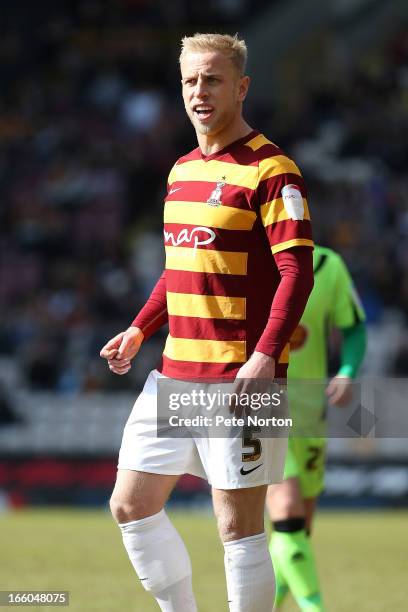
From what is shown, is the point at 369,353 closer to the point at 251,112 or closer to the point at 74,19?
the point at 251,112

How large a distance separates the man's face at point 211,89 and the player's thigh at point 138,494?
4.21 ft

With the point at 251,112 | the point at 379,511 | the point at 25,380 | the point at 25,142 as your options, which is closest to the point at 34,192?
the point at 25,142

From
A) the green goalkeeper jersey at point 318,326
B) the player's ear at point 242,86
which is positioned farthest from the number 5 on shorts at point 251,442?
the green goalkeeper jersey at point 318,326

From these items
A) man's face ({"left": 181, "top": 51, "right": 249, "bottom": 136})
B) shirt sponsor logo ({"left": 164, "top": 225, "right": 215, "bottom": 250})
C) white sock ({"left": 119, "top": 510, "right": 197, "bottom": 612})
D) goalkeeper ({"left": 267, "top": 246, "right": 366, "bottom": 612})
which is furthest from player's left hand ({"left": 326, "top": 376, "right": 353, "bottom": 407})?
man's face ({"left": 181, "top": 51, "right": 249, "bottom": 136})

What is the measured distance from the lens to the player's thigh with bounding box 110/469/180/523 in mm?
4996

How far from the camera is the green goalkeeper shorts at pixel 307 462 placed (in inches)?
269

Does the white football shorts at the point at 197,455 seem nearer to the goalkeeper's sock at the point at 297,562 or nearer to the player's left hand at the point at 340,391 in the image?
the player's left hand at the point at 340,391

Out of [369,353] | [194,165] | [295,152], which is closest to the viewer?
[194,165]

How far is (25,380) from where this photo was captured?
53.5 ft

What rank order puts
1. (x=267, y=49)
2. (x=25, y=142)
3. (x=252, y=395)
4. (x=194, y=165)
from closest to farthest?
1. (x=252, y=395)
2. (x=194, y=165)
3. (x=25, y=142)
4. (x=267, y=49)

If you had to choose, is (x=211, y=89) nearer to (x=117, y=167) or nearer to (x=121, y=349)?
(x=121, y=349)

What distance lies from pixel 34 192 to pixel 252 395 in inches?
635

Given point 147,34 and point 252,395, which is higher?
point 147,34

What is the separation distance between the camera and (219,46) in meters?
5.01
